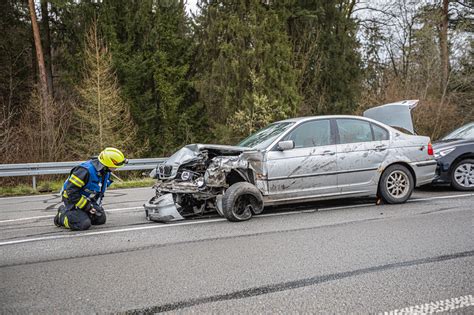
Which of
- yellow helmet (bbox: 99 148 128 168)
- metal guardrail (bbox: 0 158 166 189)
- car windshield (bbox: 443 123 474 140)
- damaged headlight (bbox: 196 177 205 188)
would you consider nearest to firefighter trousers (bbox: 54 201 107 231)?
yellow helmet (bbox: 99 148 128 168)

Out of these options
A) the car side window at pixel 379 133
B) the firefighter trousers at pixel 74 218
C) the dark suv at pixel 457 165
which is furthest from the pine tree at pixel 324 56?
the firefighter trousers at pixel 74 218

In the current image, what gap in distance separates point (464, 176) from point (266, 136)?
461 centimetres

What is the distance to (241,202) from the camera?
19.7ft

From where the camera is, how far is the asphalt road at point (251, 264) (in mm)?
2957

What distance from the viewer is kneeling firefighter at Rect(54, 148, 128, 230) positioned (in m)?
5.48

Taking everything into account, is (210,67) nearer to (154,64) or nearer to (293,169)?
(154,64)

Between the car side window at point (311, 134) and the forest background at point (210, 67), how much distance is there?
495 inches

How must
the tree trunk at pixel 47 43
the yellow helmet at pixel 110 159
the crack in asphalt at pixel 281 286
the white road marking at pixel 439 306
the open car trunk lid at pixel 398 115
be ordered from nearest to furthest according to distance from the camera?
the white road marking at pixel 439 306, the crack in asphalt at pixel 281 286, the yellow helmet at pixel 110 159, the open car trunk lid at pixel 398 115, the tree trunk at pixel 47 43

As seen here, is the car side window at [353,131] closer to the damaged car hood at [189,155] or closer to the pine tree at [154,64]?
the damaged car hood at [189,155]

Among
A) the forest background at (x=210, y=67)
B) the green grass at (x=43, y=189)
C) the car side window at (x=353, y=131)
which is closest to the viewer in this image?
the car side window at (x=353, y=131)

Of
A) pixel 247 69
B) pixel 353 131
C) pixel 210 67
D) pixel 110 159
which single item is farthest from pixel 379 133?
pixel 210 67

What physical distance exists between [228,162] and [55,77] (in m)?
21.5

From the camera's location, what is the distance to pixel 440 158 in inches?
318

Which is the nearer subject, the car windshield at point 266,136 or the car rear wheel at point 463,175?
the car windshield at point 266,136
